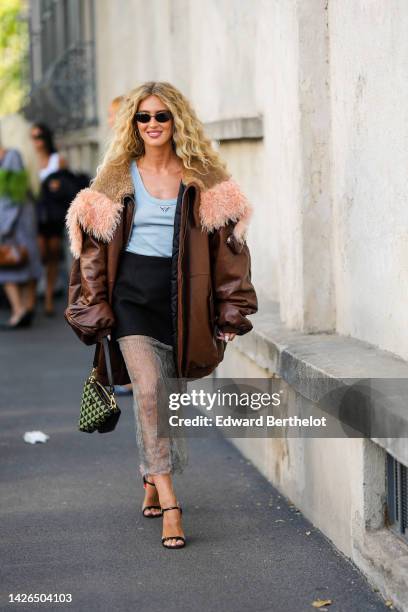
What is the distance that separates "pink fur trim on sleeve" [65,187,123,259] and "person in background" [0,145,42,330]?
26.1ft

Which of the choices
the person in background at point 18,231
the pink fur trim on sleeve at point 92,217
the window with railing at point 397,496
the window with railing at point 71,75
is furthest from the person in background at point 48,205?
the window with railing at point 397,496

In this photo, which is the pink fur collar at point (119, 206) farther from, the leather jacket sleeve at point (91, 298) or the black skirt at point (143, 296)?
the black skirt at point (143, 296)

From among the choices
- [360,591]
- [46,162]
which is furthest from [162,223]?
[46,162]

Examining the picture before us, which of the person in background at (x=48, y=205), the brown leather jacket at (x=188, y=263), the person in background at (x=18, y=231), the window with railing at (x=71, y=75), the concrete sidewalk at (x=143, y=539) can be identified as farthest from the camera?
the window with railing at (x=71, y=75)

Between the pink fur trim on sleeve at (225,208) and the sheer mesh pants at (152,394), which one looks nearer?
the pink fur trim on sleeve at (225,208)

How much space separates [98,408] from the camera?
5645mm

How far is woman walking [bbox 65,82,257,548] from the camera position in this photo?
5.52m

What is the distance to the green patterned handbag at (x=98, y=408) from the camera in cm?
564

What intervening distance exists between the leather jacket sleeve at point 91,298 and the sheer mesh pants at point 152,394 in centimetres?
15

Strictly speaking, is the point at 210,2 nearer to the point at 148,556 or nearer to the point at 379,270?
the point at 379,270

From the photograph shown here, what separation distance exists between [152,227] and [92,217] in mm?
253

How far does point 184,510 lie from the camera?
6.21 m

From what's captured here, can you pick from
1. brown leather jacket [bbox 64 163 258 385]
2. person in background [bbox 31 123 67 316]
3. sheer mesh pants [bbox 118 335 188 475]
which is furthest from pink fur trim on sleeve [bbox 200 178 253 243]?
person in background [bbox 31 123 67 316]

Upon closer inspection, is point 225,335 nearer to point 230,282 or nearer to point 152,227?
point 230,282
